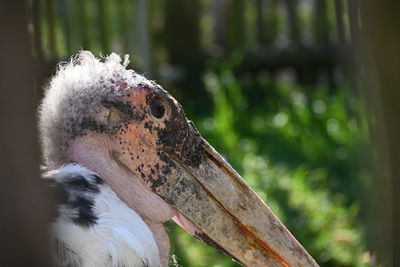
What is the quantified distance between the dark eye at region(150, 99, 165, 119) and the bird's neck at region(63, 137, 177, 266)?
194 millimetres

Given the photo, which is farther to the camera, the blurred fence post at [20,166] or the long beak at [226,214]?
the long beak at [226,214]

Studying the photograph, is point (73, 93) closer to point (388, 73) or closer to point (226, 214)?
point (226, 214)

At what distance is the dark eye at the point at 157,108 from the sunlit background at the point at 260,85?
66.5 inches

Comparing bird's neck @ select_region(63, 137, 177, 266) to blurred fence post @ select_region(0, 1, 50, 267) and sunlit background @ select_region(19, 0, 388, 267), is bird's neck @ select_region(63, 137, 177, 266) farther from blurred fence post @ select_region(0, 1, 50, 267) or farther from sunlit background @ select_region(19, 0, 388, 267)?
blurred fence post @ select_region(0, 1, 50, 267)

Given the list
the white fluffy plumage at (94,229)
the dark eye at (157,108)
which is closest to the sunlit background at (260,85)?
the dark eye at (157,108)

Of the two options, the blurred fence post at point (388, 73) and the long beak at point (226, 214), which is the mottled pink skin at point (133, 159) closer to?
the long beak at point (226, 214)

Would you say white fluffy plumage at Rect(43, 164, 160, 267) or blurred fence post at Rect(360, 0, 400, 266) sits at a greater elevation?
blurred fence post at Rect(360, 0, 400, 266)

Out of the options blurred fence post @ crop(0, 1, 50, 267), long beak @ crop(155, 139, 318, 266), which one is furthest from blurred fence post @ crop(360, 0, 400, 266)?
long beak @ crop(155, 139, 318, 266)

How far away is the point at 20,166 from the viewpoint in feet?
4.91

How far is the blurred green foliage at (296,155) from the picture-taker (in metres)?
4.90

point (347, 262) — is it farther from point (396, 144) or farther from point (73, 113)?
point (396, 144)

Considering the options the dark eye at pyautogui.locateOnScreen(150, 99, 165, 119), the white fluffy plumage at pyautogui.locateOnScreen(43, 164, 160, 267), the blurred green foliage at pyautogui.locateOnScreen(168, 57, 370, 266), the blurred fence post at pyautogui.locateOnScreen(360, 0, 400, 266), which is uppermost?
the blurred fence post at pyautogui.locateOnScreen(360, 0, 400, 266)

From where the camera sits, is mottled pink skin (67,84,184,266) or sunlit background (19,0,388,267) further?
sunlit background (19,0,388,267)

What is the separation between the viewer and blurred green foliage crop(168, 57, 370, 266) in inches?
193
